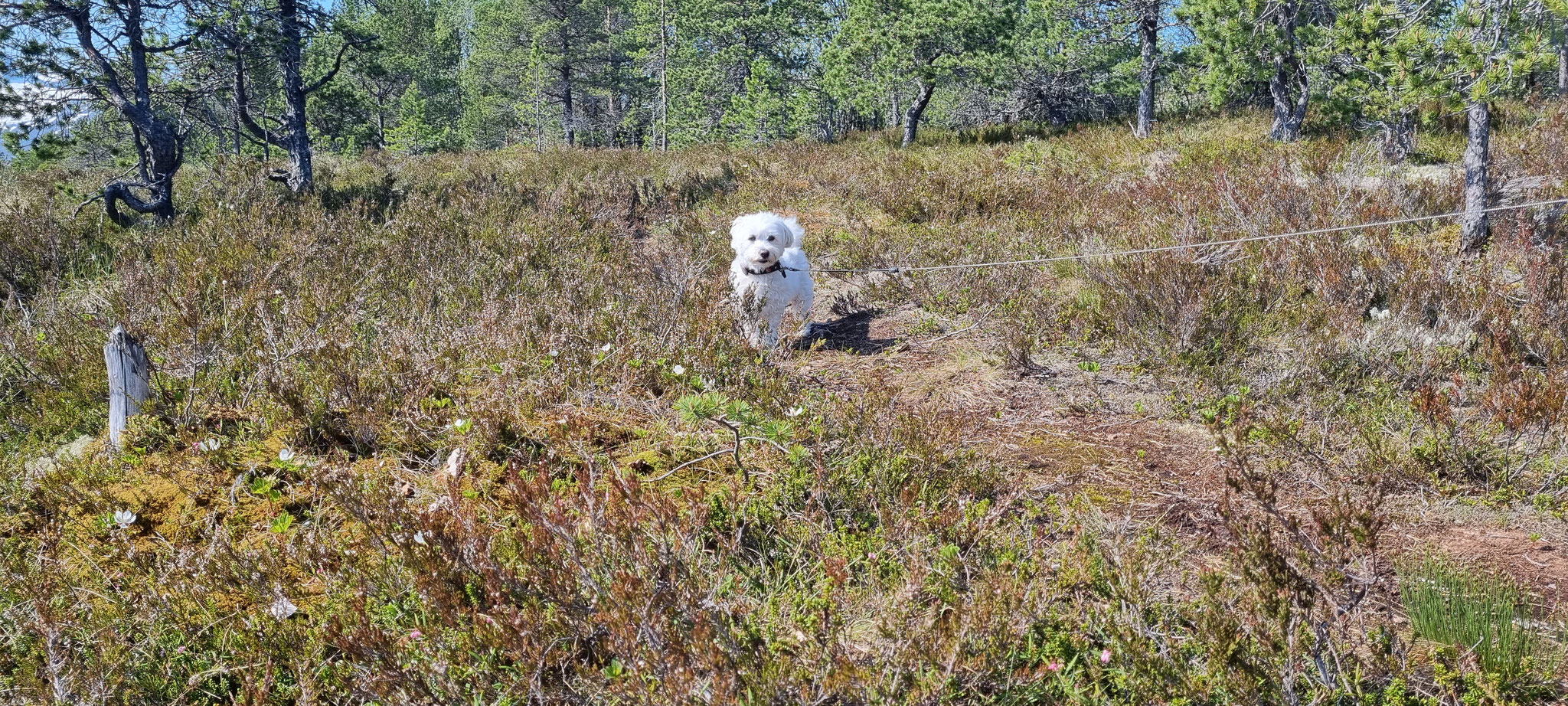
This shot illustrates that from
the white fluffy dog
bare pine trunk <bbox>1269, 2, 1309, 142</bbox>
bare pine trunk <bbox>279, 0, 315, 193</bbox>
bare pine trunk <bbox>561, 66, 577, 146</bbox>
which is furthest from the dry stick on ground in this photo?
bare pine trunk <bbox>561, 66, 577, 146</bbox>

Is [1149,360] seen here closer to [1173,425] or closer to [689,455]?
[1173,425]

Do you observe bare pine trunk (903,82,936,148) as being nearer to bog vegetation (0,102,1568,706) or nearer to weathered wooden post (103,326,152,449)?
bog vegetation (0,102,1568,706)

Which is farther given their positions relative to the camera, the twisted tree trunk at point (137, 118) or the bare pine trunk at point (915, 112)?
the bare pine trunk at point (915, 112)

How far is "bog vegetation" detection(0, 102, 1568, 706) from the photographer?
6.64ft

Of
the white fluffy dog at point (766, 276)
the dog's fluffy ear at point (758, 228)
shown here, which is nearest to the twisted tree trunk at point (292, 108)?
the dog's fluffy ear at point (758, 228)

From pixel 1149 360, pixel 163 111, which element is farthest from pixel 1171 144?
pixel 163 111

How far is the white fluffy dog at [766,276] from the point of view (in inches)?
199

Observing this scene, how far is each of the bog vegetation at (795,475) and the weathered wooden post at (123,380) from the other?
0.28ft

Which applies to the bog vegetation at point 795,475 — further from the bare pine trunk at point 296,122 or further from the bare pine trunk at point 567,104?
the bare pine trunk at point 567,104

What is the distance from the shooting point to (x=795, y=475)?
302 centimetres

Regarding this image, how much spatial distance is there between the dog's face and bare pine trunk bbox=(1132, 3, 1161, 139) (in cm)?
1046

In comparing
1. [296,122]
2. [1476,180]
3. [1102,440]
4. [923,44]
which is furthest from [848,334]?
[923,44]

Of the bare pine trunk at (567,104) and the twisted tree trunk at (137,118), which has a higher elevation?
the bare pine trunk at (567,104)

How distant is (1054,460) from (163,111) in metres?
10.5
